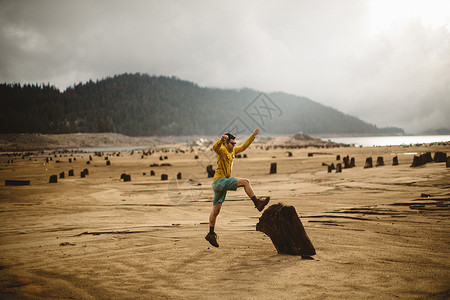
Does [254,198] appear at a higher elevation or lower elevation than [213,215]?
higher

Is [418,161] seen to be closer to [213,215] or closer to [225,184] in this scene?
[225,184]

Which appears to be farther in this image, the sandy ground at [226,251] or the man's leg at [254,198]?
the man's leg at [254,198]

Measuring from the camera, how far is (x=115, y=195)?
12250mm

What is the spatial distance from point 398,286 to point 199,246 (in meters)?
3.16

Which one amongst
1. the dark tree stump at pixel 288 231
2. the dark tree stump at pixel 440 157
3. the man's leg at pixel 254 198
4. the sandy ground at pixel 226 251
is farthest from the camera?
the dark tree stump at pixel 440 157

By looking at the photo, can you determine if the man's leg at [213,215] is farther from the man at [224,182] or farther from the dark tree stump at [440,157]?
the dark tree stump at [440,157]

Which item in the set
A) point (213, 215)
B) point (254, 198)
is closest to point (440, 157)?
point (254, 198)

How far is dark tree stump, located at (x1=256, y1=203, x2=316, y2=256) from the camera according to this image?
14.9 feet

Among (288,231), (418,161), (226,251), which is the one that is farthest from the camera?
(418,161)

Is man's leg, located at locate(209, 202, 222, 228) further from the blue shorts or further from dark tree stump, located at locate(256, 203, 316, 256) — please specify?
dark tree stump, located at locate(256, 203, 316, 256)

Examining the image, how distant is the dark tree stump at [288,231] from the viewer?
14.9ft

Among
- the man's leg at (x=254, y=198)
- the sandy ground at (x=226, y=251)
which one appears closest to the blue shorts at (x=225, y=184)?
the man's leg at (x=254, y=198)

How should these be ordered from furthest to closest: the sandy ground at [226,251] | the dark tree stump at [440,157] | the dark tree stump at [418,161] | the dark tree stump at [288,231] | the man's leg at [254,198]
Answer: the dark tree stump at [440,157], the dark tree stump at [418,161], the man's leg at [254,198], the dark tree stump at [288,231], the sandy ground at [226,251]

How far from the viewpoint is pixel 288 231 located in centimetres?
459
